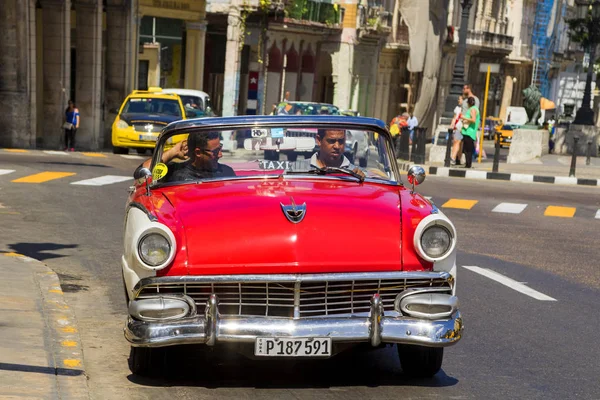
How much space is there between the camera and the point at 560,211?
2156 cm

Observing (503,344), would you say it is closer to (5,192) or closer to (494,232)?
(494,232)

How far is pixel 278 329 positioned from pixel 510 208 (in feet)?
49.6

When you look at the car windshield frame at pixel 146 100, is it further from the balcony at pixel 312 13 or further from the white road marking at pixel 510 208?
the balcony at pixel 312 13

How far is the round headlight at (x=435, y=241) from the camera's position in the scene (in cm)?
722

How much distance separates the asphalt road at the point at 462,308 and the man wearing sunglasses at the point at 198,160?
115 centimetres

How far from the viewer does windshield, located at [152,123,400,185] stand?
8359 millimetres

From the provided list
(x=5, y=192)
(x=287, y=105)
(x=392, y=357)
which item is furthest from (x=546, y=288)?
(x=287, y=105)

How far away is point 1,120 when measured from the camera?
118 feet

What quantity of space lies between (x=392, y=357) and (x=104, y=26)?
36870 mm

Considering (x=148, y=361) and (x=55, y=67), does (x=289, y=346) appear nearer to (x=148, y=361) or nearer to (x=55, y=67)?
(x=148, y=361)

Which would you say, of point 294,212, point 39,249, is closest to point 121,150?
point 39,249

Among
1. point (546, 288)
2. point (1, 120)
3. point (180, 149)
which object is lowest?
point (1, 120)

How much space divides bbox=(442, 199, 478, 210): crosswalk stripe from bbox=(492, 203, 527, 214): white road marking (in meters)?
0.44

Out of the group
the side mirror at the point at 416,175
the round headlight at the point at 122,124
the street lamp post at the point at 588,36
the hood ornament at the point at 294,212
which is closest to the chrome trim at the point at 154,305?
the hood ornament at the point at 294,212
